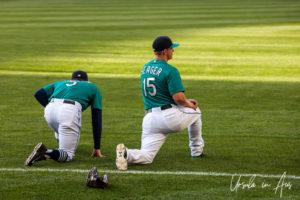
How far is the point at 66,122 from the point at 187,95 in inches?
222

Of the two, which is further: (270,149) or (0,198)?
(270,149)

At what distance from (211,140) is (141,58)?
10186 millimetres

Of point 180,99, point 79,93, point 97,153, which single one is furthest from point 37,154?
point 180,99

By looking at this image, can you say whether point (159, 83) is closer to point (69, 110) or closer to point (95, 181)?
point (69, 110)

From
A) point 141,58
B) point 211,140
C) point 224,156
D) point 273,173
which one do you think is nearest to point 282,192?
point 273,173

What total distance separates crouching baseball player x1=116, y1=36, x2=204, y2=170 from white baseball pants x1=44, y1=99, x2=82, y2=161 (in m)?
0.94

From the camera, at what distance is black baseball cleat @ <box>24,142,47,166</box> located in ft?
20.9

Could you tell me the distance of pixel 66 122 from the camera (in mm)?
6871

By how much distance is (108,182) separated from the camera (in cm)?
574

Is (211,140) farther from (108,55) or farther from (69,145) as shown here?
(108,55)

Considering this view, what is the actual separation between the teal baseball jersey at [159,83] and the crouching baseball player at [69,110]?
82cm

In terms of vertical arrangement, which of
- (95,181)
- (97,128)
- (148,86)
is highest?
(148,86)

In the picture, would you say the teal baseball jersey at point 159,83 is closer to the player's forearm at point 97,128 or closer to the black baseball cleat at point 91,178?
the player's forearm at point 97,128

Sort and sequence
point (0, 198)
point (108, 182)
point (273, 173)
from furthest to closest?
1. point (273, 173)
2. point (108, 182)
3. point (0, 198)
